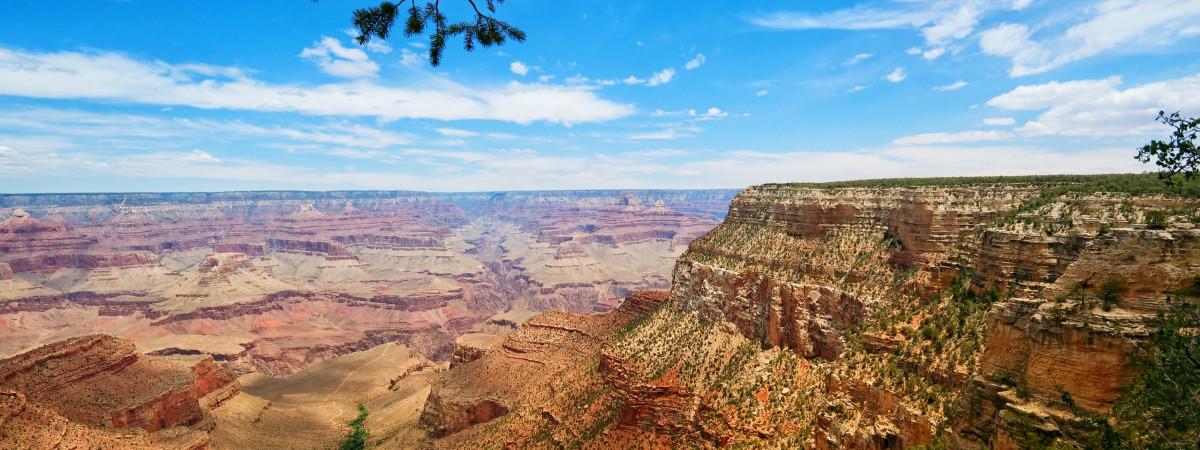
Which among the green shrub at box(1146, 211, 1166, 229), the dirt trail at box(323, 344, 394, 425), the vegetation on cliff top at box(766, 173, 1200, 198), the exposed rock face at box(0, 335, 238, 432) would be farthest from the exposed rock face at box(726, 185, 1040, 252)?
the exposed rock face at box(0, 335, 238, 432)

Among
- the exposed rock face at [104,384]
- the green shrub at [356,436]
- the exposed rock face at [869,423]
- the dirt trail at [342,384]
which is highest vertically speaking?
the exposed rock face at [869,423]

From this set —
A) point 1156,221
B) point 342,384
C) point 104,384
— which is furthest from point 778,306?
point 342,384

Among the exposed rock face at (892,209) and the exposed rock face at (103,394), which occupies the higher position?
the exposed rock face at (892,209)

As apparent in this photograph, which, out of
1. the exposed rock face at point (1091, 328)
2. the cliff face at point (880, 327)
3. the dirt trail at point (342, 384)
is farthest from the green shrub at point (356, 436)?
the exposed rock face at point (1091, 328)

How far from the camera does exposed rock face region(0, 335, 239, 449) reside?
5019 cm

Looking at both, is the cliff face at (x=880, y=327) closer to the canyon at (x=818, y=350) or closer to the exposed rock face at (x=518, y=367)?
the canyon at (x=818, y=350)

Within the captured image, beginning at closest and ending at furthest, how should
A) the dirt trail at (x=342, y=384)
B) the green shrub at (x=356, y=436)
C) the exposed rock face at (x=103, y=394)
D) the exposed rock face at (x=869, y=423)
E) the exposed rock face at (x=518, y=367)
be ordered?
the exposed rock face at (x=869, y=423) → the exposed rock face at (x=103, y=394) → the exposed rock face at (x=518, y=367) → the green shrub at (x=356, y=436) → the dirt trail at (x=342, y=384)

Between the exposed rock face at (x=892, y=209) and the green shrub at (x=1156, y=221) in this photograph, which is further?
the exposed rock face at (x=892, y=209)

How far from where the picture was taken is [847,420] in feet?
85.9

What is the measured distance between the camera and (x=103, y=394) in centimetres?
6606

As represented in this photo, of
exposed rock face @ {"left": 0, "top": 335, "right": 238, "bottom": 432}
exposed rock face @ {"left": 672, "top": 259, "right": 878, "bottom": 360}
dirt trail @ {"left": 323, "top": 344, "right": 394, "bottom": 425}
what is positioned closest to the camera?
exposed rock face @ {"left": 672, "top": 259, "right": 878, "bottom": 360}

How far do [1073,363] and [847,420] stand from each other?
12.3 m

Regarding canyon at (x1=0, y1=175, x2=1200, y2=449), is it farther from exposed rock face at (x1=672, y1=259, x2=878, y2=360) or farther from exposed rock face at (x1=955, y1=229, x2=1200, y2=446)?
exposed rock face at (x1=672, y1=259, x2=878, y2=360)

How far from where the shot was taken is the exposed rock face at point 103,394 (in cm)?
5019
